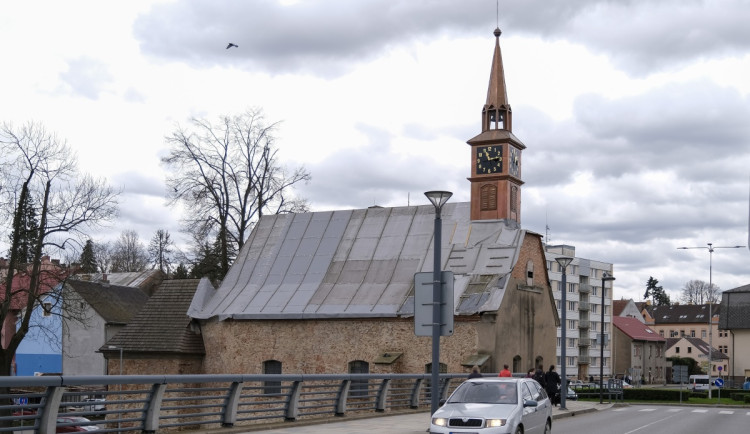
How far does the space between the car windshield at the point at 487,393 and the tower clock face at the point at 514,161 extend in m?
25.3

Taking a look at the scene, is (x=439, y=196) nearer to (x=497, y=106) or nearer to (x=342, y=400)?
(x=342, y=400)

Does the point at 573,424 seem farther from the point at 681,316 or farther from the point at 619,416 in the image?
the point at 681,316

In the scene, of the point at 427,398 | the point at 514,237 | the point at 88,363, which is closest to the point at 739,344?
the point at 514,237

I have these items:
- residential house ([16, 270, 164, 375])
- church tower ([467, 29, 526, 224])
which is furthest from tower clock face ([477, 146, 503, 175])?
residential house ([16, 270, 164, 375])

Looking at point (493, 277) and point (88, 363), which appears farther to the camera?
point (88, 363)

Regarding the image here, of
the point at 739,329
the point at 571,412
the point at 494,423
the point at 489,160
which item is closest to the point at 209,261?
the point at 489,160

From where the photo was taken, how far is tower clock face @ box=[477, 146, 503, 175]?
41875mm

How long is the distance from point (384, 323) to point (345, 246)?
6.19 meters

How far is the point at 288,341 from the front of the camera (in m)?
40.0

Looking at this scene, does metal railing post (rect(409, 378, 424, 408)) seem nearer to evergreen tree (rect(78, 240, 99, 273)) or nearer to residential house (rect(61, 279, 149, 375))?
evergreen tree (rect(78, 240, 99, 273))

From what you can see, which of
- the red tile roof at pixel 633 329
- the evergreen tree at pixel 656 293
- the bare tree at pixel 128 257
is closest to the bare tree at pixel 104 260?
the bare tree at pixel 128 257

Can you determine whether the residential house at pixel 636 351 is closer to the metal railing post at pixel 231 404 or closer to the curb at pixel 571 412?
the curb at pixel 571 412

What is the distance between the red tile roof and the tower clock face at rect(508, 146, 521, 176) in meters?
75.2

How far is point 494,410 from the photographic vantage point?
16.1 meters
